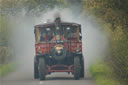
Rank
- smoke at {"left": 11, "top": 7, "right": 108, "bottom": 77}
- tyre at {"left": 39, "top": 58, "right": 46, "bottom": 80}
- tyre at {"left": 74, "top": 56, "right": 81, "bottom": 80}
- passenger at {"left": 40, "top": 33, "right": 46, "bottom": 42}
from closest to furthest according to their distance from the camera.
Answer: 1. tyre at {"left": 39, "top": 58, "right": 46, "bottom": 80}
2. tyre at {"left": 74, "top": 56, "right": 81, "bottom": 80}
3. passenger at {"left": 40, "top": 33, "right": 46, "bottom": 42}
4. smoke at {"left": 11, "top": 7, "right": 108, "bottom": 77}

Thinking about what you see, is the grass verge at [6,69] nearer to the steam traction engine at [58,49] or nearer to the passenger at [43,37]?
the passenger at [43,37]

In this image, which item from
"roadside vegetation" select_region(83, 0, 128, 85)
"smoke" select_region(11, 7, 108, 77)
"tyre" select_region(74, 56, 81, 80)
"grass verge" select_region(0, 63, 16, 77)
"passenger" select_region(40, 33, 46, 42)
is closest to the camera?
"roadside vegetation" select_region(83, 0, 128, 85)

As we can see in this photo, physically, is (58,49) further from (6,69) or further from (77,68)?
(6,69)

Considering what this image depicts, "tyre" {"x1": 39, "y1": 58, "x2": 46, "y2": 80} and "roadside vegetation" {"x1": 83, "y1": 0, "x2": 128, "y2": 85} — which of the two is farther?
"tyre" {"x1": 39, "y1": 58, "x2": 46, "y2": 80}

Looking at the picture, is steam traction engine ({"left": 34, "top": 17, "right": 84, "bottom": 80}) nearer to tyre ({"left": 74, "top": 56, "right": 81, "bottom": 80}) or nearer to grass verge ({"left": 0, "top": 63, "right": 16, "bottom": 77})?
tyre ({"left": 74, "top": 56, "right": 81, "bottom": 80})

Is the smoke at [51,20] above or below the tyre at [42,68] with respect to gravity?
above

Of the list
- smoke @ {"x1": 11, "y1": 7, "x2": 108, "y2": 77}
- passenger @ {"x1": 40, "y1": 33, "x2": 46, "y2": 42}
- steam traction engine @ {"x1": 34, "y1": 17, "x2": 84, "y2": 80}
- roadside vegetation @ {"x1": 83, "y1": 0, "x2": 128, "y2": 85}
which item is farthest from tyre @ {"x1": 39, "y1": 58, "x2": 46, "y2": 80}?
smoke @ {"x1": 11, "y1": 7, "x2": 108, "y2": 77}

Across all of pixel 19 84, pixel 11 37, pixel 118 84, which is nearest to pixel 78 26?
pixel 19 84

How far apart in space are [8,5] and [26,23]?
29.1 ft

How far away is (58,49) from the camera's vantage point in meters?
28.7

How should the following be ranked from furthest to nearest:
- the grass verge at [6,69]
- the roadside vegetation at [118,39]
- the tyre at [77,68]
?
the grass verge at [6,69], the tyre at [77,68], the roadside vegetation at [118,39]

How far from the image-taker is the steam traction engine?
1137 inches

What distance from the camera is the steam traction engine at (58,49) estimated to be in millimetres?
28881

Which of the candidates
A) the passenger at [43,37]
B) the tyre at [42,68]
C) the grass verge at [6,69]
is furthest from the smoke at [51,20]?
the tyre at [42,68]
